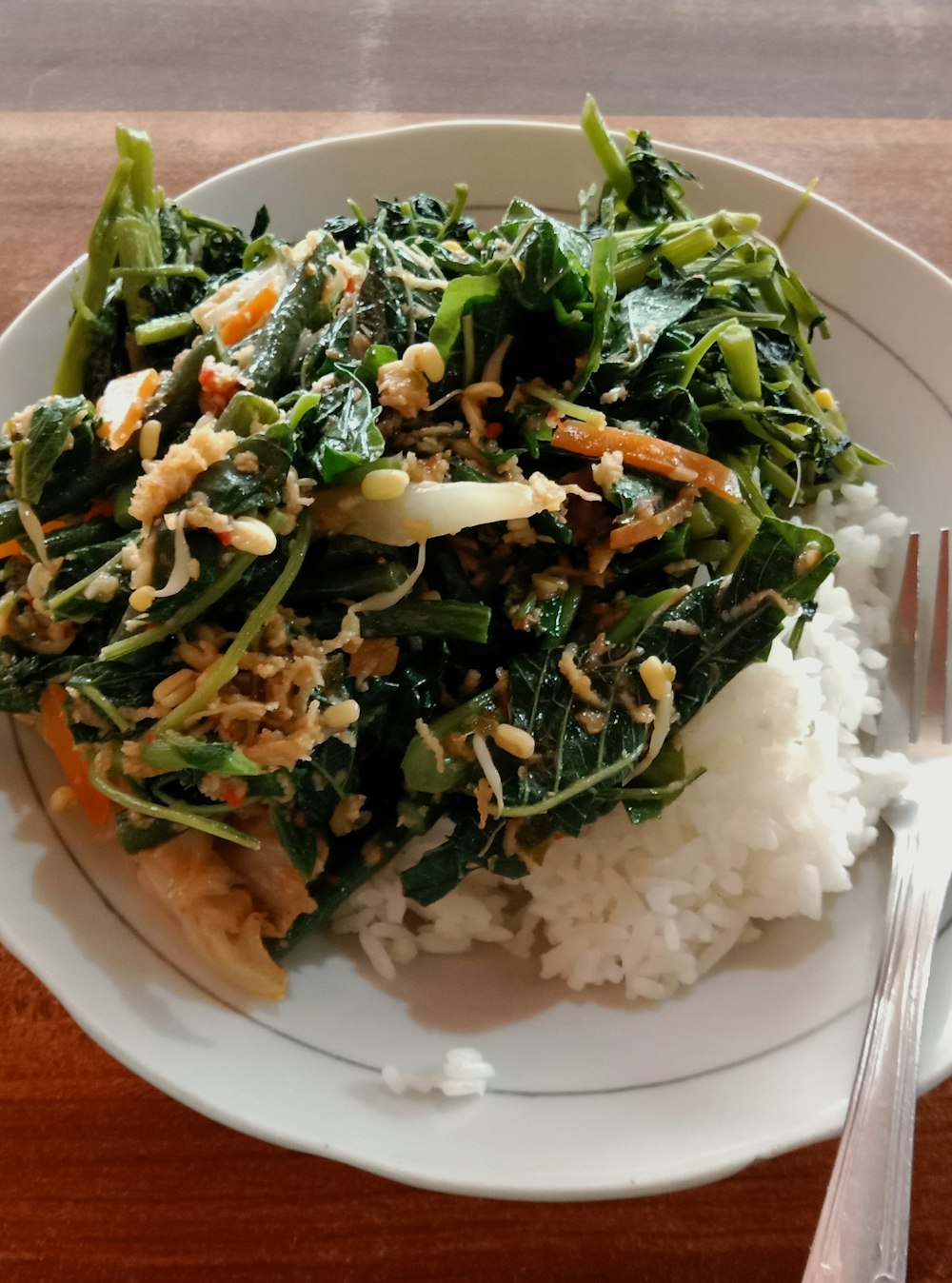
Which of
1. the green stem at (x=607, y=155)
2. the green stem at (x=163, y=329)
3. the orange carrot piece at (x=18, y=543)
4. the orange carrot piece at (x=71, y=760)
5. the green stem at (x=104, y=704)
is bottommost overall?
the orange carrot piece at (x=71, y=760)

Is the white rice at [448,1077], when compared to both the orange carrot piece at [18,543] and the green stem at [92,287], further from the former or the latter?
the green stem at [92,287]

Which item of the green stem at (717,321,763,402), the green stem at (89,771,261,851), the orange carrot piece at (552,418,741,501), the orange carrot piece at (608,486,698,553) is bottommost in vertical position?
the green stem at (89,771,261,851)

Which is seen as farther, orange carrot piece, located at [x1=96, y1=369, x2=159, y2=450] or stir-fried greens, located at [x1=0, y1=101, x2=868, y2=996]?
orange carrot piece, located at [x1=96, y1=369, x2=159, y2=450]

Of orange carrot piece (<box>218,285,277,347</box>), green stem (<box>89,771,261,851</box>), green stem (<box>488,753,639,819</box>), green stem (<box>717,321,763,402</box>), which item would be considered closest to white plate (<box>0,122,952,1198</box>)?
green stem (<box>89,771,261,851</box>)

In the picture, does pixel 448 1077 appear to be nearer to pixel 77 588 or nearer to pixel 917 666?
pixel 77 588

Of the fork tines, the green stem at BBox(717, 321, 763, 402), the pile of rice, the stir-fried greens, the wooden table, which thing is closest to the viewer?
the stir-fried greens

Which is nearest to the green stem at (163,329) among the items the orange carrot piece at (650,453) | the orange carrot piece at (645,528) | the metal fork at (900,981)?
the orange carrot piece at (650,453)

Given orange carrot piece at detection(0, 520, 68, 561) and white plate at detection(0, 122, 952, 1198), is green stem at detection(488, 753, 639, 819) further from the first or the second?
orange carrot piece at detection(0, 520, 68, 561)
